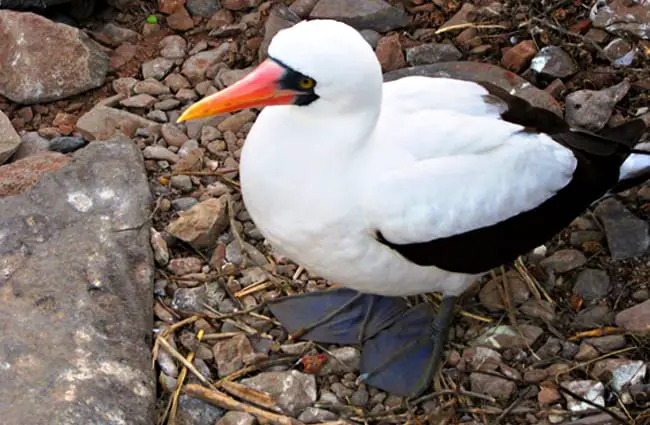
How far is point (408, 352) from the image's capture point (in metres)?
4.35

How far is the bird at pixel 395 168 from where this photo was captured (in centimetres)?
340

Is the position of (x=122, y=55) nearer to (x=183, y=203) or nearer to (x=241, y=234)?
(x=183, y=203)

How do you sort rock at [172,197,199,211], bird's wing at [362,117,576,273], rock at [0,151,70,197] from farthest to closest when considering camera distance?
rock at [172,197,199,211]
rock at [0,151,70,197]
bird's wing at [362,117,576,273]

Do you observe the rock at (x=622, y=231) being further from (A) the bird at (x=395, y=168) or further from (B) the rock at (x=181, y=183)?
(B) the rock at (x=181, y=183)

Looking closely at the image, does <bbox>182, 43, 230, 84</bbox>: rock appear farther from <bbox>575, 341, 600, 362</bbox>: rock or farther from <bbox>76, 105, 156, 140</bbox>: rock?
<bbox>575, 341, 600, 362</bbox>: rock

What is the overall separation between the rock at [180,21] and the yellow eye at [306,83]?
8.14ft

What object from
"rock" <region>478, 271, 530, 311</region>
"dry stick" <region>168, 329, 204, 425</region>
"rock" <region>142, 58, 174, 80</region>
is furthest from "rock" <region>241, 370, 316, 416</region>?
"rock" <region>142, 58, 174, 80</region>

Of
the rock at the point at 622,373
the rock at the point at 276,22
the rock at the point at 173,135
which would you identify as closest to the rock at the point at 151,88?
the rock at the point at 173,135

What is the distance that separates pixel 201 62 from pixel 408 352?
2024 mm

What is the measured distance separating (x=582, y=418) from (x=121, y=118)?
2.61m

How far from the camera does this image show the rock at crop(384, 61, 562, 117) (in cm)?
498

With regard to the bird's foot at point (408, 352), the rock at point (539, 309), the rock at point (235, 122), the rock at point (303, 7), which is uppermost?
the rock at point (303, 7)

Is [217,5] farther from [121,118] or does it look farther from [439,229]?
[439,229]

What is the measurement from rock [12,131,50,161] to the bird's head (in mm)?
1851
